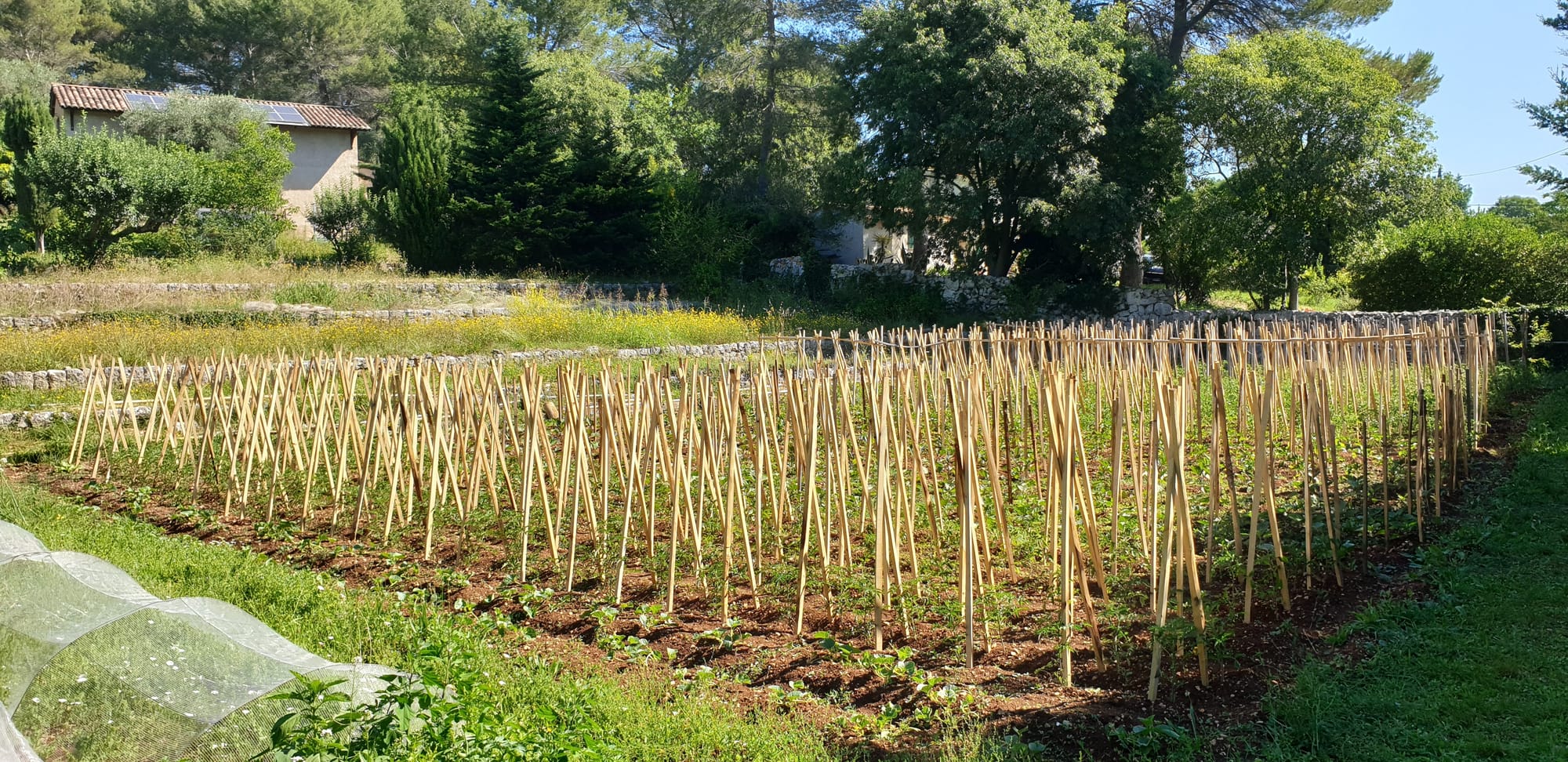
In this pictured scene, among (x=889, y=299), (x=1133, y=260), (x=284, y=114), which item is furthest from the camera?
(x=284, y=114)

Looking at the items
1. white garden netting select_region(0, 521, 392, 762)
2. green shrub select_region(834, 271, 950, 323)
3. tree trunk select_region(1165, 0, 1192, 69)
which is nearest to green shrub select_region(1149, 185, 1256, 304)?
tree trunk select_region(1165, 0, 1192, 69)

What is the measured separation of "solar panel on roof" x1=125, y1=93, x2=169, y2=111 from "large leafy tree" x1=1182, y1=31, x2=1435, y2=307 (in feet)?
75.5

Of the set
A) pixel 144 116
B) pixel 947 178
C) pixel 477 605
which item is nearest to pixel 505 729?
pixel 477 605

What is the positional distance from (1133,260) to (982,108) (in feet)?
15.8

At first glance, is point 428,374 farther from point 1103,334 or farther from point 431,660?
point 1103,334

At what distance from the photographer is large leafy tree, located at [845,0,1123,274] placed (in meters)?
19.1

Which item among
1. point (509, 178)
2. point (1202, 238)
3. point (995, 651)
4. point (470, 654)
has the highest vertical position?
point (509, 178)

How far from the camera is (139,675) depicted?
3168 millimetres

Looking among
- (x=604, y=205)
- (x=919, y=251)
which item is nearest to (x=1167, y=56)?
(x=919, y=251)

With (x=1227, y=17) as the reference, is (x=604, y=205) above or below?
below

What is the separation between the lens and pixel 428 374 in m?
5.97

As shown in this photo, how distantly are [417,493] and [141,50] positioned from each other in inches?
1397

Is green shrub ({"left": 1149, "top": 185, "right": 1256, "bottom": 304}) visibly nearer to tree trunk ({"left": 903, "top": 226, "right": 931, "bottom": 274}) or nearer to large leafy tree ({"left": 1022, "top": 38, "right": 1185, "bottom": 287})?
large leafy tree ({"left": 1022, "top": 38, "right": 1185, "bottom": 287})

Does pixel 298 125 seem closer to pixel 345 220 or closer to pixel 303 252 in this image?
pixel 345 220
